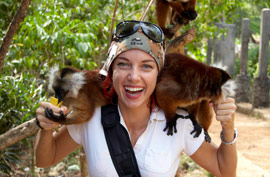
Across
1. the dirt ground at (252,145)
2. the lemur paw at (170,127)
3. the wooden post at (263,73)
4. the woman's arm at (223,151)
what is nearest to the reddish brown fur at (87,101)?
the lemur paw at (170,127)

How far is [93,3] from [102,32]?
535mm

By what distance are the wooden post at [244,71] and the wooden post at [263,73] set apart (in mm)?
1145

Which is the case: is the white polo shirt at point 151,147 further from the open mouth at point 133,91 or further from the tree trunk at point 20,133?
the tree trunk at point 20,133

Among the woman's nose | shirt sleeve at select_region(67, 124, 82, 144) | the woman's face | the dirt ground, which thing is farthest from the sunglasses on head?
the dirt ground

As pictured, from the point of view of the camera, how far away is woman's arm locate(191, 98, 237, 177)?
2320mm

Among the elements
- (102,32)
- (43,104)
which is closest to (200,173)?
(102,32)

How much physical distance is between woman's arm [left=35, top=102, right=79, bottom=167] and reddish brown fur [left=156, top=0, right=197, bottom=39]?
2.52 metres

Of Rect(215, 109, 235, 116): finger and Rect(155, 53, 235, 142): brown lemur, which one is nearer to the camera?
Rect(215, 109, 235, 116): finger

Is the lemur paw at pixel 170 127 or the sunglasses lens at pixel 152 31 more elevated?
the sunglasses lens at pixel 152 31

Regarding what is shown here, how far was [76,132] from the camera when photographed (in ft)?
8.75

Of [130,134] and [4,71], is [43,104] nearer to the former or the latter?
[130,134]

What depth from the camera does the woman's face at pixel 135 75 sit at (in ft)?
7.57

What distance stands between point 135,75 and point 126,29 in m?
0.38

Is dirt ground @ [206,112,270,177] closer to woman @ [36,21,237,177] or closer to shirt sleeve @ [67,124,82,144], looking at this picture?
woman @ [36,21,237,177]
